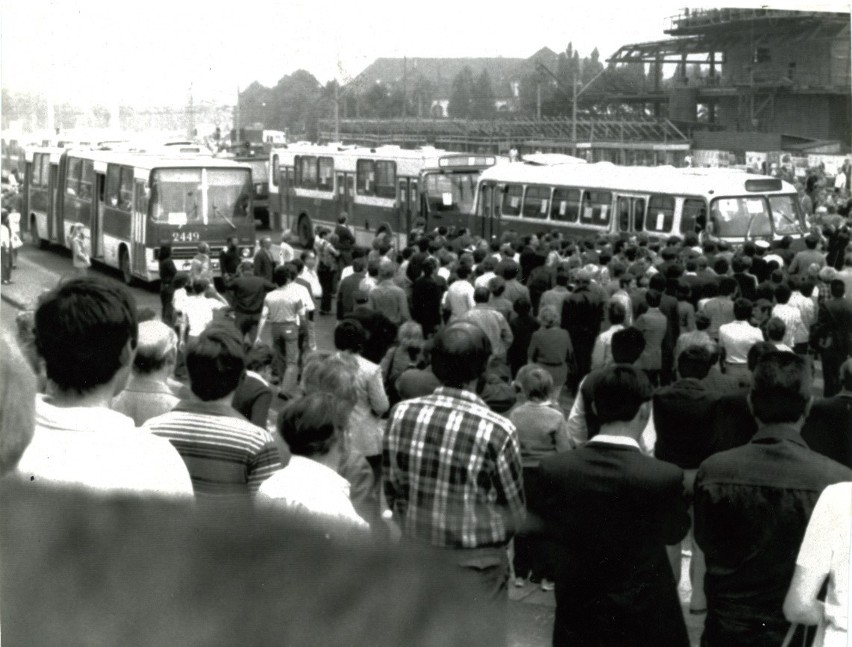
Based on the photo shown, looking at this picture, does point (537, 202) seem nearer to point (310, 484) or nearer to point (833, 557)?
point (833, 557)

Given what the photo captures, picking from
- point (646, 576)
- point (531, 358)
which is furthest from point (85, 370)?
point (531, 358)

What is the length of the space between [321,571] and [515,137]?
26147mm

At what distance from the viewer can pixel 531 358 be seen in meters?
8.39

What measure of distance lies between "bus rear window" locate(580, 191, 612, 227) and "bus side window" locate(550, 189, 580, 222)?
0.17m

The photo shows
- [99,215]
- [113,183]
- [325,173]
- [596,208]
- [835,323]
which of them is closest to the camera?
[835,323]

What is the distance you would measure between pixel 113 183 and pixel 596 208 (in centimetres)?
805

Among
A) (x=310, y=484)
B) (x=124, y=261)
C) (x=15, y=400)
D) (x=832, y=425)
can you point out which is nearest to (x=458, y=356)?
(x=310, y=484)

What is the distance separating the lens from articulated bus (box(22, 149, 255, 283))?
15.9 m

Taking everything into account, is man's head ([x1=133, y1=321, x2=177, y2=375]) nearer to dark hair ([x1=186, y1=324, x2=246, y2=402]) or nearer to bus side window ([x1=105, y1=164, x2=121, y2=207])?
dark hair ([x1=186, y1=324, x2=246, y2=402])

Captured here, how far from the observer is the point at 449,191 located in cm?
2367

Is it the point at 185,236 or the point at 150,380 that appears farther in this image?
the point at 185,236

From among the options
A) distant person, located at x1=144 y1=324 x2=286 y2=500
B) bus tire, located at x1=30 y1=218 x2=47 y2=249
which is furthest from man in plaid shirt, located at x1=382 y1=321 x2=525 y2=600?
bus tire, located at x1=30 y1=218 x2=47 y2=249

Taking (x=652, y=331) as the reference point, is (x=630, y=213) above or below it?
above

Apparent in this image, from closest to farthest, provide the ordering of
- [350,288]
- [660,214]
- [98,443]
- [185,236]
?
[98,443] → [350,288] → [185,236] → [660,214]
